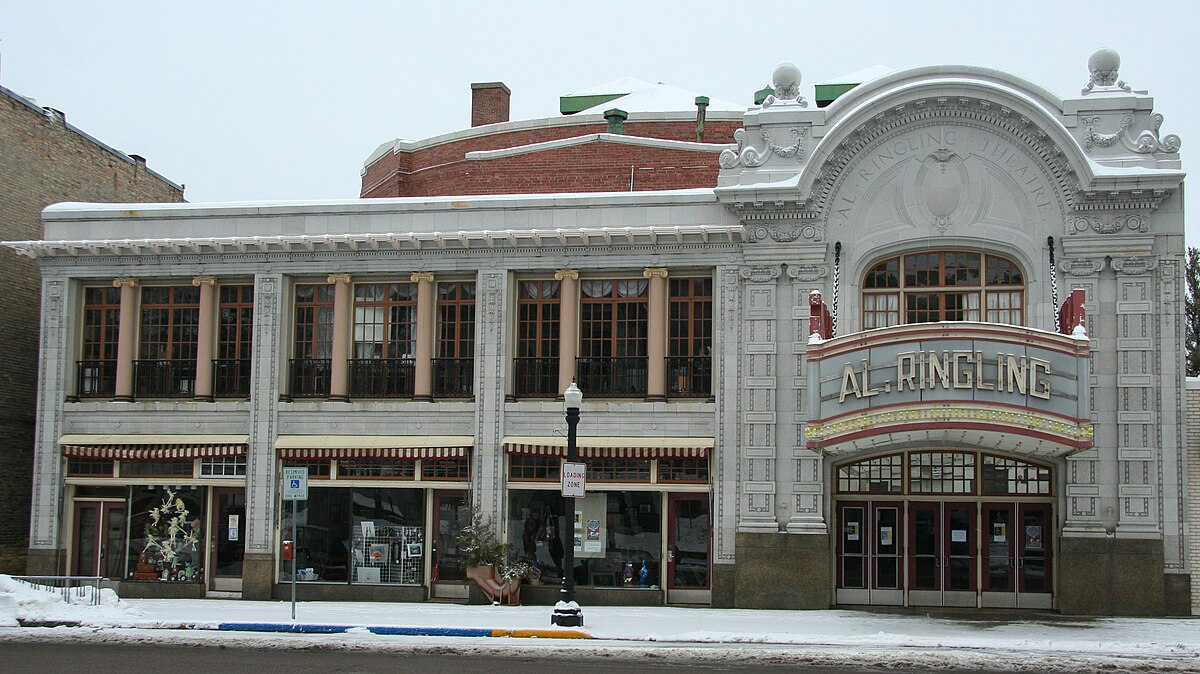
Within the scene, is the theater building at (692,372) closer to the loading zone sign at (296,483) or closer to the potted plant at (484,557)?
the potted plant at (484,557)

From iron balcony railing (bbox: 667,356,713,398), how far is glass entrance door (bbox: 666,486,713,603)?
7.05 feet

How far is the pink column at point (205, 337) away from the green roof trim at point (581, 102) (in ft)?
60.7

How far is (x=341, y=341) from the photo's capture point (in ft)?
95.4

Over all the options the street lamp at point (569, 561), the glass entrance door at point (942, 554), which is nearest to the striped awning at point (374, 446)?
the street lamp at point (569, 561)

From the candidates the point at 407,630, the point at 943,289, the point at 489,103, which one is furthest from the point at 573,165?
the point at 407,630

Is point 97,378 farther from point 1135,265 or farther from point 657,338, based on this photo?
point 1135,265

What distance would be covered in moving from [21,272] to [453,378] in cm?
1247

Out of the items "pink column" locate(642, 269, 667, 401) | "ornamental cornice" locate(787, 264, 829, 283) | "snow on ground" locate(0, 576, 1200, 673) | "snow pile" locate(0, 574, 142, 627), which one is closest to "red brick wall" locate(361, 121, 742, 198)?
"pink column" locate(642, 269, 667, 401)

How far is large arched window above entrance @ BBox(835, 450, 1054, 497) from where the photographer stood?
26.6m

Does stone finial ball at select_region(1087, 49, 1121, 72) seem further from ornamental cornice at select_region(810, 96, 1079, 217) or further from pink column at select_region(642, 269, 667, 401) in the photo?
pink column at select_region(642, 269, 667, 401)

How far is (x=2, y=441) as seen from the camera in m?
32.1

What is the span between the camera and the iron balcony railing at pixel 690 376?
27734mm

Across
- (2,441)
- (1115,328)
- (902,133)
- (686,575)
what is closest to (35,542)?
(2,441)

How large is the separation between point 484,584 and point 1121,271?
1405 centimetres
